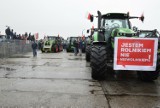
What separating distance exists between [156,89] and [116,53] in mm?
1655

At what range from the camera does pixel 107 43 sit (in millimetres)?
9812

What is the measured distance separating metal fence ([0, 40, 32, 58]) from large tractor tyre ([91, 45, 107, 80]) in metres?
13.3

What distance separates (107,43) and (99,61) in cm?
147

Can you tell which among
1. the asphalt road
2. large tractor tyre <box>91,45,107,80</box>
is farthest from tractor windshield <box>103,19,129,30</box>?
the asphalt road

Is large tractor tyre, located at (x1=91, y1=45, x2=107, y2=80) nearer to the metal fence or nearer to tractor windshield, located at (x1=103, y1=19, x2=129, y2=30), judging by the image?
tractor windshield, located at (x1=103, y1=19, x2=129, y2=30)

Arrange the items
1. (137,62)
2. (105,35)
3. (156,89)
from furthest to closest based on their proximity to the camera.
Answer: (105,35) < (137,62) < (156,89)

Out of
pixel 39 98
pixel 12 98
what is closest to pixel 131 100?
pixel 39 98

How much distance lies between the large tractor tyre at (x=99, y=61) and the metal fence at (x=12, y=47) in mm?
13272

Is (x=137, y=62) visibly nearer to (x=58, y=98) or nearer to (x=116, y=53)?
(x=116, y=53)

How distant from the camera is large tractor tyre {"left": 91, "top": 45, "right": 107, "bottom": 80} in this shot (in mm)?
8555

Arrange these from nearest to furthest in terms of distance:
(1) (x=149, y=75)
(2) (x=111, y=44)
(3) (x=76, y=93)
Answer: (3) (x=76, y=93)
(1) (x=149, y=75)
(2) (x=111, y=44)

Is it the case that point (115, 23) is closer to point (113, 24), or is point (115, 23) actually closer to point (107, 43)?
point (113, 24)

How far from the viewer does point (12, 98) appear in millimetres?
6199

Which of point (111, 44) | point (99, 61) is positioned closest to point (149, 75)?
point (111, 44)
